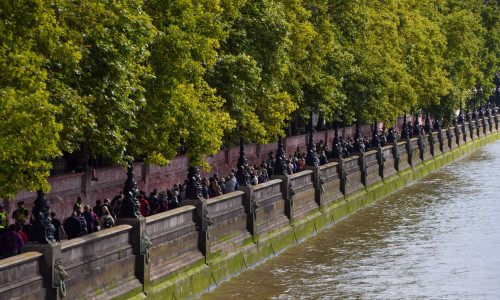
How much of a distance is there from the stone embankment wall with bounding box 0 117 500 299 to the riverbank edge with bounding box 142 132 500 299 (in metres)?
0.03

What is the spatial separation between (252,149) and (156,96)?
25.5 metres

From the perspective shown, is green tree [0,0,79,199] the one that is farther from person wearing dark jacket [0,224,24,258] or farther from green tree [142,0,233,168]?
green tree [142,0,233,168]

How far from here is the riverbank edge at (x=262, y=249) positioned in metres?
21.6

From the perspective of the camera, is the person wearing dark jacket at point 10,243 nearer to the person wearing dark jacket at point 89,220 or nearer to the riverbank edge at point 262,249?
the riverbank edge at point 262,249

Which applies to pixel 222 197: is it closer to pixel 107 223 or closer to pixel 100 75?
pixel 107 223

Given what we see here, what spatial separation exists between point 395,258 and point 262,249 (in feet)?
15.8

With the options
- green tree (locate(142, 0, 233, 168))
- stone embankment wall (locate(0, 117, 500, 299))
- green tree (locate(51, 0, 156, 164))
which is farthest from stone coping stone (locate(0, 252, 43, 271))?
green tree (locate(142, 0, 233, 168))

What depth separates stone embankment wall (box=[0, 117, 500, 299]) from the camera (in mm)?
16641

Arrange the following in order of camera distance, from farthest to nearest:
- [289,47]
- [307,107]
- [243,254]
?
[307,107] < [289,47] < [243,254]

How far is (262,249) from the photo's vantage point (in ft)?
91.1

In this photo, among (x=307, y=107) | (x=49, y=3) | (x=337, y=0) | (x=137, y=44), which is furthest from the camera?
(x=337, y=0)

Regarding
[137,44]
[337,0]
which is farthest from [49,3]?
[337,0]

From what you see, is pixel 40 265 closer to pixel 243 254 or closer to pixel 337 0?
pixel 243 254

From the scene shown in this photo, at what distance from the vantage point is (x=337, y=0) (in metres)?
43.5
